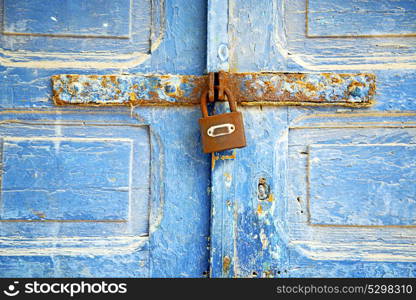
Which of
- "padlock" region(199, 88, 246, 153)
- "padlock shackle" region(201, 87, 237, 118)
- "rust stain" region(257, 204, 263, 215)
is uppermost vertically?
"padlock shackle" region(201, 87, 237, 118)

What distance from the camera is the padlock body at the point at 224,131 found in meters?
0.78

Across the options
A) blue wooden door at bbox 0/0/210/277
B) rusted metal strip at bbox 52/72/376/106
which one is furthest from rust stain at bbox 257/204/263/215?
rusted metal strip at bbox 52/72/376/106

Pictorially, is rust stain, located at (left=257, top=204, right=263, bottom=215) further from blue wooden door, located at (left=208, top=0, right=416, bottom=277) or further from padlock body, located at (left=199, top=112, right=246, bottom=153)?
padlock body, located at (left=199, top=112, right=246, bottom=153)

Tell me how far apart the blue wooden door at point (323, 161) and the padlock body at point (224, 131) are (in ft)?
0.34

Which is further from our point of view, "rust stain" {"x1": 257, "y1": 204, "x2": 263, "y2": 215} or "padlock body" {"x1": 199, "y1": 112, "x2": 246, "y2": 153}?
"rust stain" {"x1": 257, "y1": 204, "x2": 263, "y2": 215}

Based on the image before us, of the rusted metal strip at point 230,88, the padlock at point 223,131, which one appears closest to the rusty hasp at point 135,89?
the rusted metal strip at point 230,88

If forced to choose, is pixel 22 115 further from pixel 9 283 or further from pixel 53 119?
pixel 9 283

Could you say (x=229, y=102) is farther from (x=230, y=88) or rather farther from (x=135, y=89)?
(x=135, y=89)

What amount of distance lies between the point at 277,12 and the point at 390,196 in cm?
50

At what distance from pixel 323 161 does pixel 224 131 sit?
0.27 m

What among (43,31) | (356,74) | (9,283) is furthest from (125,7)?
(9,283)

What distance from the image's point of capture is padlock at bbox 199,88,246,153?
78 cm

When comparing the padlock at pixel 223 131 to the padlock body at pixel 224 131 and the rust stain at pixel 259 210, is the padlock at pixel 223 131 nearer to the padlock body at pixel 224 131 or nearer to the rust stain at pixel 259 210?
the padlock body at pixel 224 131

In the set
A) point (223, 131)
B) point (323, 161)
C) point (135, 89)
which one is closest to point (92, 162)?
point (135, 89)
